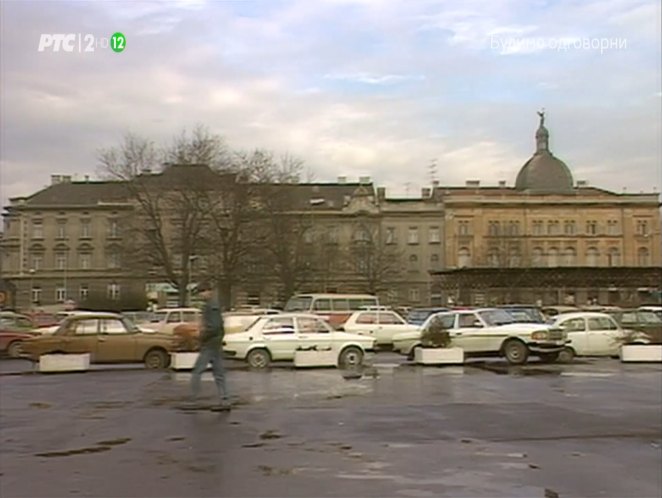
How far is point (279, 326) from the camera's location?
87.5ft

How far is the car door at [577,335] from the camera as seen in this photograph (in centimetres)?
2938

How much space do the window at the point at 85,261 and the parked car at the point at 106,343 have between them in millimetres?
85539

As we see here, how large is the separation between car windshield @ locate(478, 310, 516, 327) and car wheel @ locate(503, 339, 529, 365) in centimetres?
107

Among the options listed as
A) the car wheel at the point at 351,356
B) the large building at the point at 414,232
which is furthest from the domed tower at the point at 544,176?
the car wheel at the point at 351,356

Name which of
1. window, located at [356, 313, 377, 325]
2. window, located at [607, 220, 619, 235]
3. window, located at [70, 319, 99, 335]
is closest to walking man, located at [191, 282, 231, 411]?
window, located at [70, 319, 99, 335]

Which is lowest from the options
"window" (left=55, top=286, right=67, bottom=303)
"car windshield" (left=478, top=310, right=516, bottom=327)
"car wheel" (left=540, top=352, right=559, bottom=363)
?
"car wheel" (left=540, top=352, right=559, bottom=363)

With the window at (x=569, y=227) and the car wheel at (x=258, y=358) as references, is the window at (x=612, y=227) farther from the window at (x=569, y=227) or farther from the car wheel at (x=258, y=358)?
the car wheel at (x=258, y=358)

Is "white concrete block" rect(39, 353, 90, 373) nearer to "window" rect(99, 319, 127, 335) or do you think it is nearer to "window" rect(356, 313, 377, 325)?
"window" rect(99, 319, 127, 335)

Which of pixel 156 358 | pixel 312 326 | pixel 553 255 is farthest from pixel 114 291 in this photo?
pixel 312 326

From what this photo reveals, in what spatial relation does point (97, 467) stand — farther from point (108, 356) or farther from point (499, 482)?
point (108, 356)

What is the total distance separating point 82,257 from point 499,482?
106 metres

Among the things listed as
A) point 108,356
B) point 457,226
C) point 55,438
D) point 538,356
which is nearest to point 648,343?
point 538,356

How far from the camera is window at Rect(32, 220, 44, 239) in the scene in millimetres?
109938

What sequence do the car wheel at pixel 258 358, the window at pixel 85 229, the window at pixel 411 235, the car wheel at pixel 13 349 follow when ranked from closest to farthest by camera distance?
the car wheel at pixel 258 358 → the car wheel at pixel 13 349 → the window at pixel 85 229 → the window at pixel 411 235
